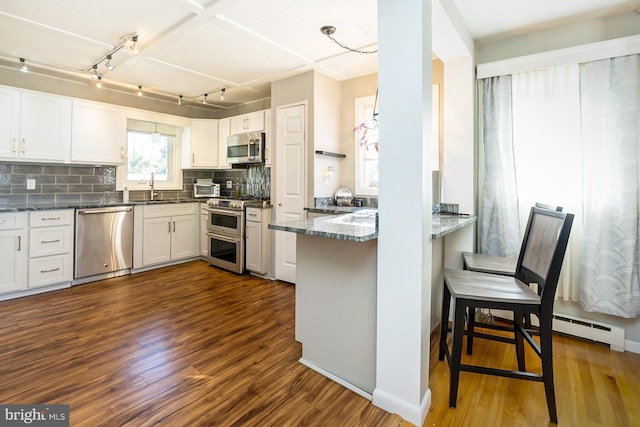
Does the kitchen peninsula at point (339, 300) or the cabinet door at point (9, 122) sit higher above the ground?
the cabinet door at point (9, 122)

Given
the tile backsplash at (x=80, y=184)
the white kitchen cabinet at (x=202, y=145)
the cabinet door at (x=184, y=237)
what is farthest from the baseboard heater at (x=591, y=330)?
the white kitchen cabinet at (x=202, y=145)

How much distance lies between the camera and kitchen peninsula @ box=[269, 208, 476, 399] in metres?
1.65

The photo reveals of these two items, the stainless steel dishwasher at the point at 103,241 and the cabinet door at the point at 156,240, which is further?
the cabinet door at the point at 156,240

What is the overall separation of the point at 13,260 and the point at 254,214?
249cm

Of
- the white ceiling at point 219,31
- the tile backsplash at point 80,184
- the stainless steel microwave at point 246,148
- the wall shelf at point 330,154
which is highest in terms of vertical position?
the white ceiling at point 219,31

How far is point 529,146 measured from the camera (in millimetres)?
2559

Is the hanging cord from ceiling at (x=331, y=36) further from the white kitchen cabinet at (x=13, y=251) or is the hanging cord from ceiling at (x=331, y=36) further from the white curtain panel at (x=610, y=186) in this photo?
the white kitchen cabinet at (x=13, y=251)

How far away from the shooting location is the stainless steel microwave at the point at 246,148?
13.4ft

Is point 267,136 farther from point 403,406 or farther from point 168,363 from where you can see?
point 403,406

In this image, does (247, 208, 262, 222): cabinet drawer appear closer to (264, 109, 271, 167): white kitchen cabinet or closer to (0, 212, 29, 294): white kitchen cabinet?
(264, 109, 271, 167): white kitchen cabinet

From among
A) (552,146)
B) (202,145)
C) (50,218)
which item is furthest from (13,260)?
(552,146)

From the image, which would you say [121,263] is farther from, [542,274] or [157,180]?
[542,274]

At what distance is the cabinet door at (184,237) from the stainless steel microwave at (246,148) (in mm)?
1144

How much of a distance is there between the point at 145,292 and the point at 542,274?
360cm
